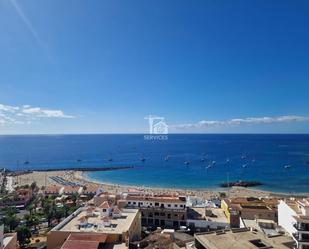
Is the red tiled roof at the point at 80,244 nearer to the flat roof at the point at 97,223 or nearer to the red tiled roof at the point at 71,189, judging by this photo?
the flat roof at the point at 97,223

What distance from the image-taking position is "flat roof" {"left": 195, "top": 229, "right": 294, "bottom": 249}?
16.5 m

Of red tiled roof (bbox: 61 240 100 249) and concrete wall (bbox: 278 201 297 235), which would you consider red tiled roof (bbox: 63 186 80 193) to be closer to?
red tiled roof (bbox: 61 240 100 249)

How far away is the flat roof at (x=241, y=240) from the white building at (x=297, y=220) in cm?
65

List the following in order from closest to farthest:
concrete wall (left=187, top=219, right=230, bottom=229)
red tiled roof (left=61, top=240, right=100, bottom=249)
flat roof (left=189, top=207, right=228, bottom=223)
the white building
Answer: the white building → red tiled roof (left=61, top=240, right=100, bottom=249) → concrete wall (left=187, top=219, right=230, bottom=229) → flat roof (left=189, top=207, right=228, bottom=223)

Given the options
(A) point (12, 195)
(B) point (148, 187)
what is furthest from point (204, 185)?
(A) point (12, 195)

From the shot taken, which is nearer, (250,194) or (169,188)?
(250,194)

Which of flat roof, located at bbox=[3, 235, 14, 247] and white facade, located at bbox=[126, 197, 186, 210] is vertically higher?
flat roof, located at bbox=[3, 235, 14, 247]

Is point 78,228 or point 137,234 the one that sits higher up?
point 78,228

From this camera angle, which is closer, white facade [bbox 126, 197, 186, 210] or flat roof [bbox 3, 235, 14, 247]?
flat roof [bbox 3, 235, 14, 247]

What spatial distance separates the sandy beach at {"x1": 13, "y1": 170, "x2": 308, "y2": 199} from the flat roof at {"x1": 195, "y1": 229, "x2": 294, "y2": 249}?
1347 inches

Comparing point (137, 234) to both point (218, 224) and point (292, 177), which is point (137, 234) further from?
point (292, 177)

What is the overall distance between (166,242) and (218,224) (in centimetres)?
972

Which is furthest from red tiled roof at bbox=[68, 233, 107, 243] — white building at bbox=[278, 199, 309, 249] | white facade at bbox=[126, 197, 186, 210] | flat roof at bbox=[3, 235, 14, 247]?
white facade at bbox=[126, 197, 186, 210]

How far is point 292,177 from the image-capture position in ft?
236
